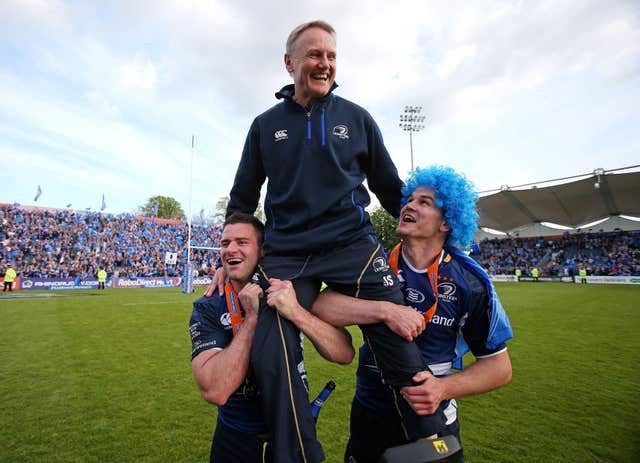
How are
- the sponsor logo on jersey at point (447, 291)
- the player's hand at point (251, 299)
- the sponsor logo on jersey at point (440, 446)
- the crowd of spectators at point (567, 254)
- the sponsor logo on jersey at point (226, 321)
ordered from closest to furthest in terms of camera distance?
the sponsor logo on jersey at point (440, 446), the player's hand at point (251, 299), the sponsor logo on jersey at point (447, 291), the sponsor logo on jersey at point (226, 321), the crowd of spectators at point (567, 254)

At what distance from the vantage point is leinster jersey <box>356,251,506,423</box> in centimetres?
238

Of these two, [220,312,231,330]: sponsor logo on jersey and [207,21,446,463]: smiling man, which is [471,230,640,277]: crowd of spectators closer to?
[207,21,446,463]: smiling man

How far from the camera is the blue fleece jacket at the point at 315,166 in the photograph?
2.33 m

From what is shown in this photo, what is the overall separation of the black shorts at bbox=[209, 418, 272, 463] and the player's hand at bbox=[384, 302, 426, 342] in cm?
108

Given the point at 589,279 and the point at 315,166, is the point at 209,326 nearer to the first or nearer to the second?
the point at 315,166

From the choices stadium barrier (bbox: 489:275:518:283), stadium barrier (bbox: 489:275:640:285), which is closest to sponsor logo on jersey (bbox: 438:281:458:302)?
stadium barrier (bbox: 489:275:640:285)

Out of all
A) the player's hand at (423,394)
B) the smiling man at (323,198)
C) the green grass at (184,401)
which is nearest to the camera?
the player's hand at (423,394)

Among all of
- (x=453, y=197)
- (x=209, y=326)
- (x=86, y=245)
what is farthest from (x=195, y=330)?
(x=86, y=245)

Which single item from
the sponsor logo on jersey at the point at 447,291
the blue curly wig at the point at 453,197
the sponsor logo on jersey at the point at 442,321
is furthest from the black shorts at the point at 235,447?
the blue curly wig at the point at 453,197

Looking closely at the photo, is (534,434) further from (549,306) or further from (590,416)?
(549,306)

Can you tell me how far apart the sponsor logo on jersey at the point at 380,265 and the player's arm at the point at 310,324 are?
444 mm

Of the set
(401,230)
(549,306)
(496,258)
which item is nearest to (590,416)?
(401,230)

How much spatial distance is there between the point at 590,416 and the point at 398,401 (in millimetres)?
4816

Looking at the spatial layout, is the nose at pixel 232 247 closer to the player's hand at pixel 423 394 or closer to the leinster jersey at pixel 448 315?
the leinster jersey at pixel 448 315
